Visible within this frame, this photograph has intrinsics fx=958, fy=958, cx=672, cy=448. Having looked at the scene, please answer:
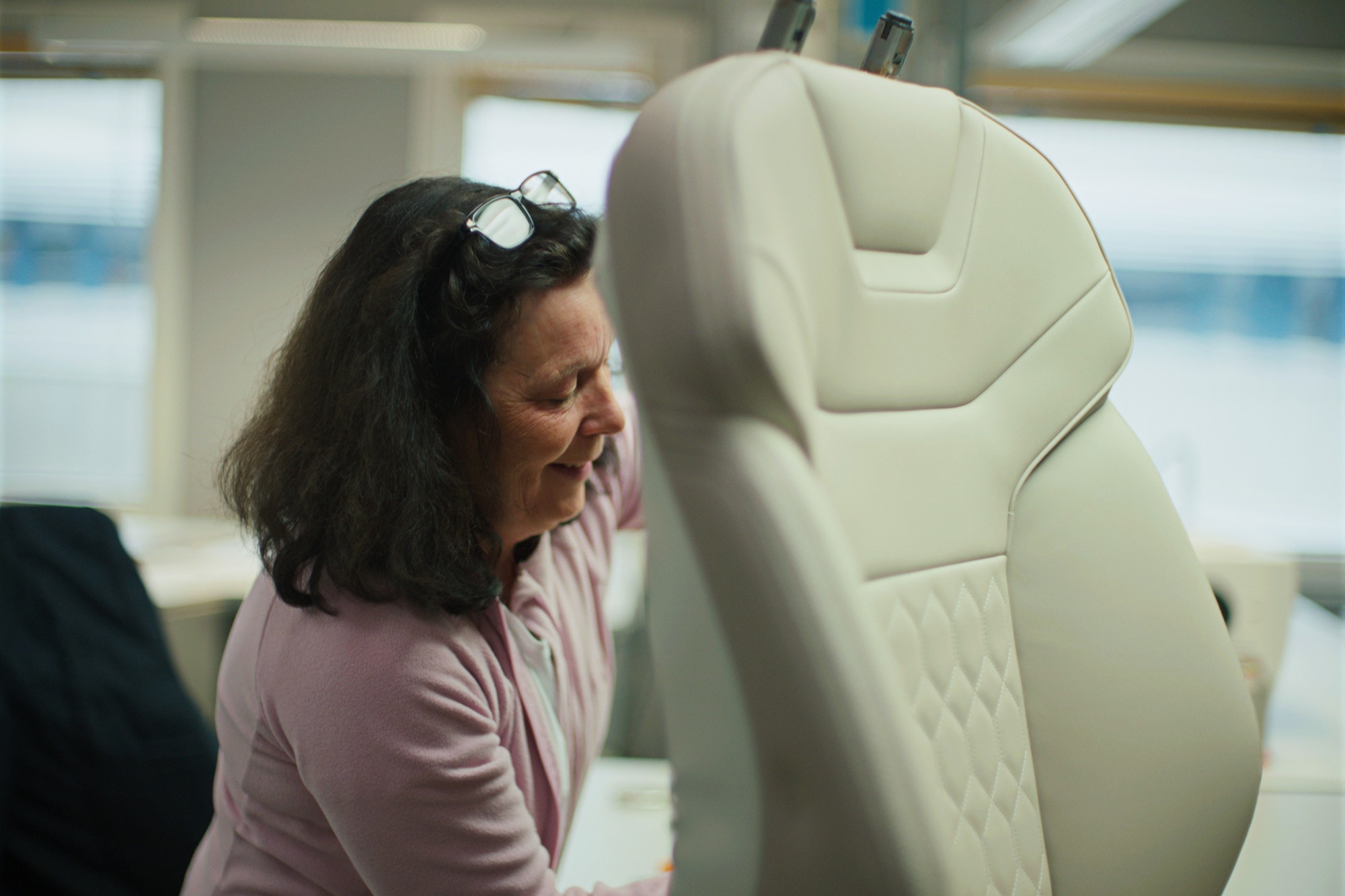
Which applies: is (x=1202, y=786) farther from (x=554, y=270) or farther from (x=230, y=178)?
(x=230, y=178)

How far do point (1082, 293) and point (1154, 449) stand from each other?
3.19 meters

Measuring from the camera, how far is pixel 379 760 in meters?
0.78

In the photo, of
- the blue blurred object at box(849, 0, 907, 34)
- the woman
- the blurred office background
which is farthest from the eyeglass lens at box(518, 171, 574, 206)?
the blurred office background

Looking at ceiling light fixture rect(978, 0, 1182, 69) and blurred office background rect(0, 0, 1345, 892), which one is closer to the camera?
ceiling light fixture rect(978, 0, 1182, 69)

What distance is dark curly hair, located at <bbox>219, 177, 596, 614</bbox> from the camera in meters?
0.82

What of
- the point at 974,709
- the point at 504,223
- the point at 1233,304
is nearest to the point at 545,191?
the point at 504,223

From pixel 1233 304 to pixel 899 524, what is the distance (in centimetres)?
375

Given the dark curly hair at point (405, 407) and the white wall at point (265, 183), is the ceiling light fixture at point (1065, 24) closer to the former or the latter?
the dark curly hair at point (405, 407)

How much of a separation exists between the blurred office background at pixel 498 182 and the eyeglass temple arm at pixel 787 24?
3025 millimetres

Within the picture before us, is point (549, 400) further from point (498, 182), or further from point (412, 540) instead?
point (498, 182)

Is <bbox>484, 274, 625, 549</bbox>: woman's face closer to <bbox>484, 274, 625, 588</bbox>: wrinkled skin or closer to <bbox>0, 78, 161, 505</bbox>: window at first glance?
<bbox>484, 274, 625, 588</bbox>: wrinkled skin

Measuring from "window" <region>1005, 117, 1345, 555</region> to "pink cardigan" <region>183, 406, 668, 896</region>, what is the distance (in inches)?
134

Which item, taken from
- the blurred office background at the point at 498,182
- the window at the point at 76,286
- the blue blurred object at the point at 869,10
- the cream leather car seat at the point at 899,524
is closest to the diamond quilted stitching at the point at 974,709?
the cream leather car seat at the point at 899,524

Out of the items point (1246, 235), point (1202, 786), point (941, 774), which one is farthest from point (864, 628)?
point (1246, 235)
